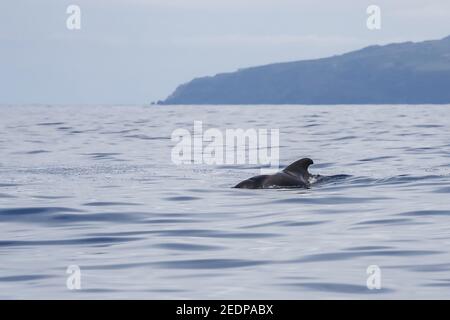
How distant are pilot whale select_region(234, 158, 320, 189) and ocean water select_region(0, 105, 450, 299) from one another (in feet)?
1.38

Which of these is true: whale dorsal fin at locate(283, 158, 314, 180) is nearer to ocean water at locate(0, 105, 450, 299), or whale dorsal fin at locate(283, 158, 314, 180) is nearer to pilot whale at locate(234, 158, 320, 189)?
pilot whale at locate(234, 158, 320, 189)

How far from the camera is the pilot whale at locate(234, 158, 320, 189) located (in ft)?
57.6

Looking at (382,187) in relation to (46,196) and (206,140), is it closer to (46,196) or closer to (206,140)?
(46,196)

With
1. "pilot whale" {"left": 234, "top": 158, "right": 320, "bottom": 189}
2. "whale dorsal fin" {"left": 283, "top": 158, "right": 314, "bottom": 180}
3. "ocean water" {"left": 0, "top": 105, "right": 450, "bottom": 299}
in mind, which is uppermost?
"whale dorsal fin" {"left": 283, "top": 158, "right": 314, "bottom": 180}

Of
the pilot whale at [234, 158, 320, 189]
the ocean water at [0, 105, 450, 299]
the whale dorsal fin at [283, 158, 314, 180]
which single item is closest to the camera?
the ocean water at [0, 105, 450, 299]

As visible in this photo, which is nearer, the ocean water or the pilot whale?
the ocean water

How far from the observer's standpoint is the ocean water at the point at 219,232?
900 cm

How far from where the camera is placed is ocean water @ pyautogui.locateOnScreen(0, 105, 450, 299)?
29.5 ft

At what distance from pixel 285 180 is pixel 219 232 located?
5.39 metres

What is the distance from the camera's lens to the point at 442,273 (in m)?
9.39

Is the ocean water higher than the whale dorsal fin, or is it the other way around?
the whale dorsal fin

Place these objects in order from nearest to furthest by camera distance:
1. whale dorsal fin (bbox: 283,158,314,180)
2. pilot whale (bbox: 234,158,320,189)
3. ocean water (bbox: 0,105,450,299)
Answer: ocean water (bbox: 0,105,450,299) < pilot whale (bbox: 234,158,320,189) < whale dorsal fin (bbox: 283,158,314,180)

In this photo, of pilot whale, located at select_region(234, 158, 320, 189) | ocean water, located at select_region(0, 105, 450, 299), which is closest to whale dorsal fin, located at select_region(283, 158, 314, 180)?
pilot whale, located at select_region(234, 158, 320, 189)

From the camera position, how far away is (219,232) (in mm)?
12523
